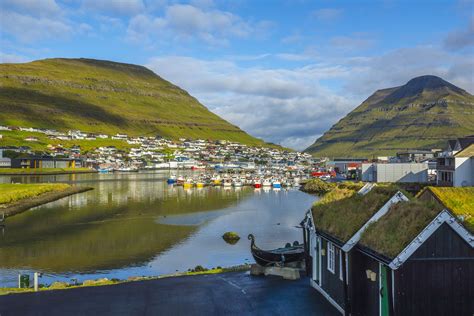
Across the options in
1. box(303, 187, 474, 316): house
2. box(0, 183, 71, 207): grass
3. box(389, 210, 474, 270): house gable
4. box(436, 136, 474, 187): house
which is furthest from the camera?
box(0, 183, 71, 207): grass

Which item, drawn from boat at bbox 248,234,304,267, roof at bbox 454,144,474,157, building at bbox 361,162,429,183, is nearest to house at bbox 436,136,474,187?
roof at bbox 454,144,474,157

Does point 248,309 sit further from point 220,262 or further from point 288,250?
point 220,262

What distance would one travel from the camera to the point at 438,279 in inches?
524

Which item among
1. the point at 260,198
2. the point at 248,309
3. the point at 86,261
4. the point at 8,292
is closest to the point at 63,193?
the point at 260,198

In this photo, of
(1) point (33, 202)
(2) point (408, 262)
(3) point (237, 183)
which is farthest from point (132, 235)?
(3) point (237, 183)

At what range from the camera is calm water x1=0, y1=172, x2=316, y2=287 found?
3303 cm

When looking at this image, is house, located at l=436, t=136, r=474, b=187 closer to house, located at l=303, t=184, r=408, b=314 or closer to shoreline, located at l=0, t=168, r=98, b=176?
house, located at l=303, t=184, r=408, b=314

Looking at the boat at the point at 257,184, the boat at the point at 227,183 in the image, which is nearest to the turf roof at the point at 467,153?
the boat at the point at 257,184

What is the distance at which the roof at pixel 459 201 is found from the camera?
16469mm

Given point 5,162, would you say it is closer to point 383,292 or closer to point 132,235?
point 132,235

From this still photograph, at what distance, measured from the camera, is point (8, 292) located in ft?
71.4

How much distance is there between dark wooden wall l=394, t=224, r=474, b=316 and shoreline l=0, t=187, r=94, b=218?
176ft

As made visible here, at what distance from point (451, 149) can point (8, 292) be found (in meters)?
68.1

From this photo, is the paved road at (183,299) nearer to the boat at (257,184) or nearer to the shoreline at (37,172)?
the boat at (257,184)
